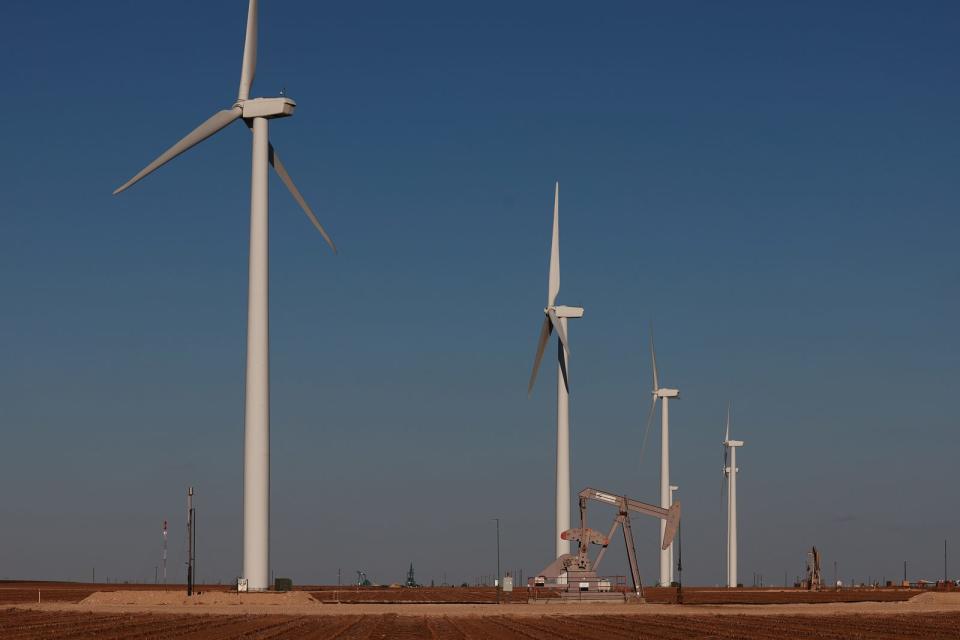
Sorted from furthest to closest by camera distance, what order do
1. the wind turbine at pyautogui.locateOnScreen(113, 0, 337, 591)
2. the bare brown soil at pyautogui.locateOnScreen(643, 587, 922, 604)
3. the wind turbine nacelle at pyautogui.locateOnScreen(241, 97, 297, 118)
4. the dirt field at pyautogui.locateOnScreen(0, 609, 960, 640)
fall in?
the bare brown soil at pyautogui.locateOnScreen(643, 587, 922, 604) → the wind turbine nacelle at pyautogui.locateOnScreen(241, 97, 297, 118) → the wind turbine at pyautogui.locateOnScreen(113, 0, 337, 591) → the dirt field at pyautogui.locateOnScreen(0, 609, 960, 640)

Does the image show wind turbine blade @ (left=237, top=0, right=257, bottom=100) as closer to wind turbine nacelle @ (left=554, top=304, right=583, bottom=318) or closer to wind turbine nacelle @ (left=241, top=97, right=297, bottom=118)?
wind turbine nacelle @ (left=241, top=97, right=297, bottom=118)

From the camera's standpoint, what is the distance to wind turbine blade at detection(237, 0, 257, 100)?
92.1 m

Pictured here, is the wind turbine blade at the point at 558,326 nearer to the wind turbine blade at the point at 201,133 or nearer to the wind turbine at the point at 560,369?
the wind turbine at the point at 560,369

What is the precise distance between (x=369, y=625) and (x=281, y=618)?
9.86 metres

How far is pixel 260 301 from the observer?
85.9 m

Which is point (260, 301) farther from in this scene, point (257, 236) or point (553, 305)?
point (553, 305)

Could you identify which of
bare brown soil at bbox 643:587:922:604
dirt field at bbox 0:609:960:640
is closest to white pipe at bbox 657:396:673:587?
bare brown soil at bbox 643:587:922:604

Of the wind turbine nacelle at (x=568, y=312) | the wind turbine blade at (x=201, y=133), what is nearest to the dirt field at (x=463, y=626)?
the wind turbine blade at (x=201, y=133)

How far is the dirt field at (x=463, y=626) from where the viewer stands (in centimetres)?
6088

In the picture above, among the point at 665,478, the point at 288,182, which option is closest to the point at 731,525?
the point at 665,478

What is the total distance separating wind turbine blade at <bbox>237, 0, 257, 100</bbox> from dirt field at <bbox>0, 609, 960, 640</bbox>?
3533 centimetres

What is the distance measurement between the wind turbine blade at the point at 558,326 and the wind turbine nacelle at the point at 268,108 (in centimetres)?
4191

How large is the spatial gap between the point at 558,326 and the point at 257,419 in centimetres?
4702

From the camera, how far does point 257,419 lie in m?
84.7
